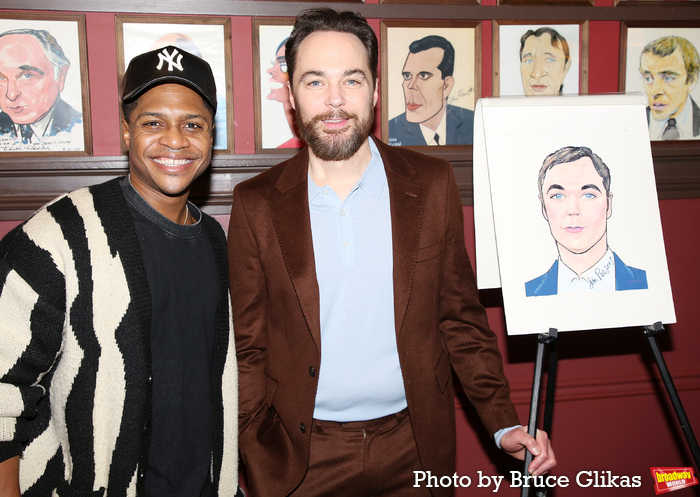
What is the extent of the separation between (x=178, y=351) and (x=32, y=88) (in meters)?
1.50

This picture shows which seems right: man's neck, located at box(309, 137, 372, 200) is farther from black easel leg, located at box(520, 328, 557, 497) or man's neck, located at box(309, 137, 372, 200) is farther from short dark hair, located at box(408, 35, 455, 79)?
short dark hair, located at box(408, 35, 455, 79)

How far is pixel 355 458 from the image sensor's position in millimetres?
1697

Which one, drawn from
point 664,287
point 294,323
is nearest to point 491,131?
point 664,287

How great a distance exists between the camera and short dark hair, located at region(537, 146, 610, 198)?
195cm

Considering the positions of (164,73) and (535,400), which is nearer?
(164,73)

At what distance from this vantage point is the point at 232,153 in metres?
2.47

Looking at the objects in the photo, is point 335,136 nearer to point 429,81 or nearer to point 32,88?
point 429,81

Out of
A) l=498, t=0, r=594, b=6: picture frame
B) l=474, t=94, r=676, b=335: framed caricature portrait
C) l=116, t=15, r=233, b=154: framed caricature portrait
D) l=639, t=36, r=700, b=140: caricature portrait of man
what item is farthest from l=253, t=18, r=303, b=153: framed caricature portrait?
l=639, t=36, r=700, b=140: caricature portrait of man

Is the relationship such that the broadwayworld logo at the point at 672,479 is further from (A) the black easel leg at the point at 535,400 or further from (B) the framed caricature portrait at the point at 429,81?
(B) the framed caricature portrait at the point at 429,81

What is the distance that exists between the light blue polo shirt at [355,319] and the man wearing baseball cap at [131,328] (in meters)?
0.30

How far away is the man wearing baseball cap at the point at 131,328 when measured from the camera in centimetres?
Answer: 124

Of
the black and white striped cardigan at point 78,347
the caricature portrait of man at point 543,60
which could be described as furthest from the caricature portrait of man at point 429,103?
the black and white striped cardigan at point 78,347

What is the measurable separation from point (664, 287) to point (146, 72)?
73.0 inches

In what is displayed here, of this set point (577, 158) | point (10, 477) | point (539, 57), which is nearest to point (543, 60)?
point (539, 57)
